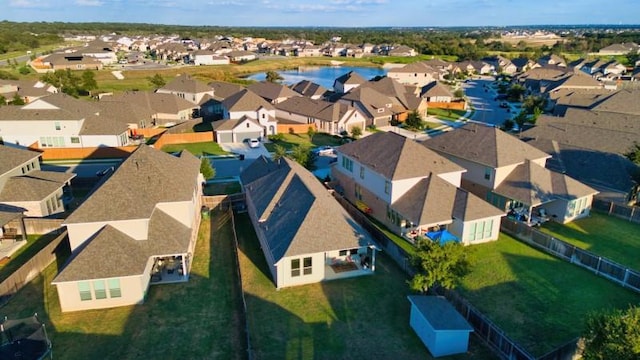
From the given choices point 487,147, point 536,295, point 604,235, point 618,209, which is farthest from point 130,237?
point 618,209

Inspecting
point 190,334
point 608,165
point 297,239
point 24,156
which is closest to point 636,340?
point 297,239

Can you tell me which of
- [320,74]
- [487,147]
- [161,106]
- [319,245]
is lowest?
[320,74]

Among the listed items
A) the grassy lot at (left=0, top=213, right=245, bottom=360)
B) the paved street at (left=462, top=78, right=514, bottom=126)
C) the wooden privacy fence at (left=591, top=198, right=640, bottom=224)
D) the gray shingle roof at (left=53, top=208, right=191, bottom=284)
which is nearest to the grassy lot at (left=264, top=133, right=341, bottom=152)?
the paved street at (left=462, top=78, right=514, bottom=126)

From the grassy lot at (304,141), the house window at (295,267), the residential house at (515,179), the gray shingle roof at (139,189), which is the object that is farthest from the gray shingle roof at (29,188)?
the residential house at (515,179)

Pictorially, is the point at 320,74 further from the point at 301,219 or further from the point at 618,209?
the point at 301,219

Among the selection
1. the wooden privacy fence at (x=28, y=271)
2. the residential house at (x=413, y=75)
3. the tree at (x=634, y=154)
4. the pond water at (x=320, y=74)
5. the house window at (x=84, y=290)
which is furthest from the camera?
the pond water at (x=320, y=74)

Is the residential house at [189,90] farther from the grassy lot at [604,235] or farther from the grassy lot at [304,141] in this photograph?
the grassy lot at [604,235]

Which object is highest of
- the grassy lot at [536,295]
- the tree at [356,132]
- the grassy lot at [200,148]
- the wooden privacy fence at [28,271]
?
the tree at [356,132]
